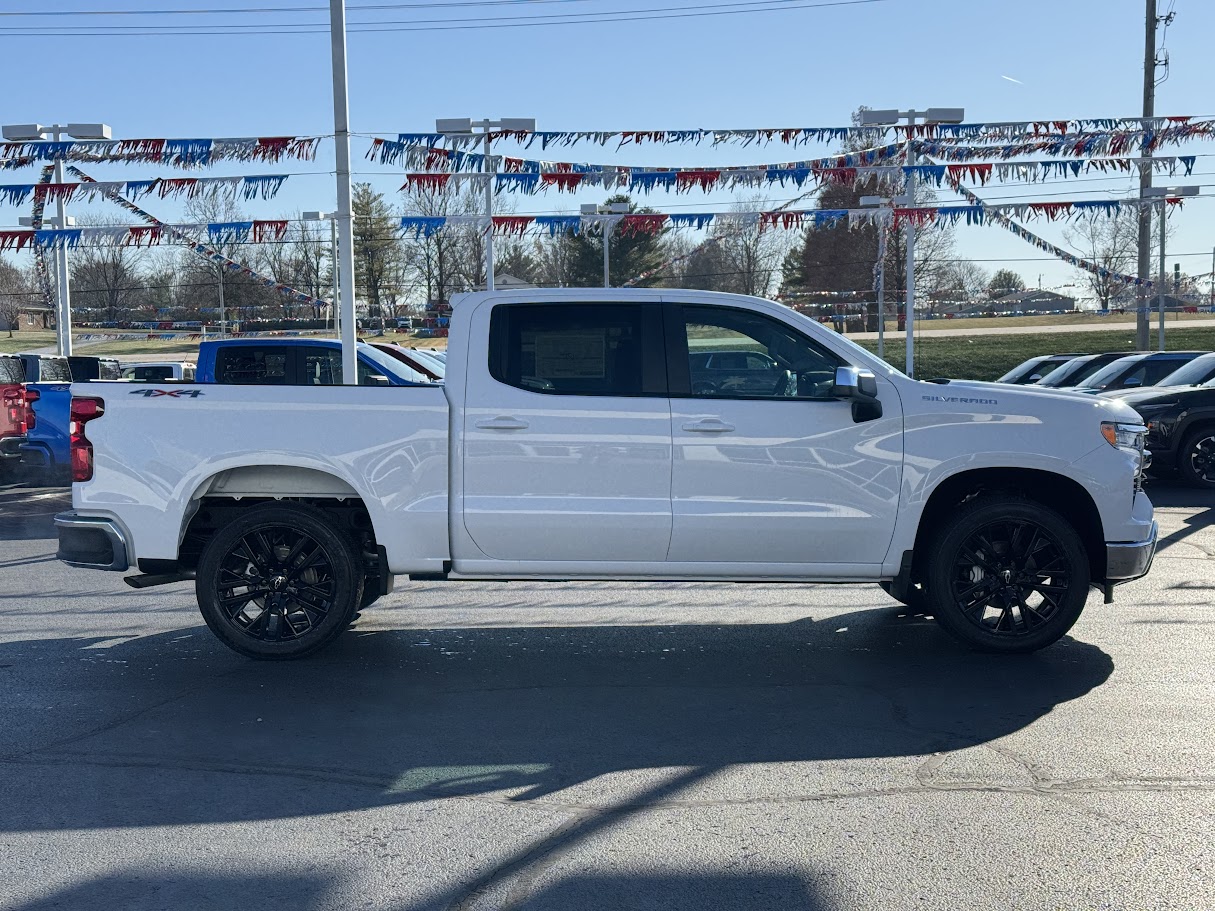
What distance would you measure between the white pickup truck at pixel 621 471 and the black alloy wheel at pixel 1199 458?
807cm

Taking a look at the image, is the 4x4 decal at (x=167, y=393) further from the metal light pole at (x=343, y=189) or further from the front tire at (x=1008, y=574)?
the metal light pole at (x=343, y=189)

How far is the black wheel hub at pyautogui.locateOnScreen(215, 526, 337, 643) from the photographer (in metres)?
6.45

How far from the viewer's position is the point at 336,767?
481cm

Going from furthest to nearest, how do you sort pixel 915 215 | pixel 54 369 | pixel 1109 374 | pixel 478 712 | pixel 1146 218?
1. pixel 1146 218
2. pixel 54 369
3. pixel 915 215
4. pixel 1109 374
5. pixel 478 712

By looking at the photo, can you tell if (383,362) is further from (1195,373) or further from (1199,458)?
(1195,373)

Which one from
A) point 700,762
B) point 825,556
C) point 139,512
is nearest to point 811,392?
point 825,556

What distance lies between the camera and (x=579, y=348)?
645 centimetres

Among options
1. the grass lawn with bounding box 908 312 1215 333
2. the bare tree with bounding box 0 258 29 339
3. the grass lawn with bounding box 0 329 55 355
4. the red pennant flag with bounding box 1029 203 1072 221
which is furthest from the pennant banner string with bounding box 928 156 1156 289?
the bare tree with bounding box 0 258 29 339

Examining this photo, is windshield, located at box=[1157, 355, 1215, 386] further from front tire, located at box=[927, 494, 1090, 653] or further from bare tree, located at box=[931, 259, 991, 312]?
bare tree, located at box=[931, 259, 991, 312]

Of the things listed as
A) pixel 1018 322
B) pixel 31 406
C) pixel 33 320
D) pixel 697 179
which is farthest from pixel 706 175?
pixel 33 320

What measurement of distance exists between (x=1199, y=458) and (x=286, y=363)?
35.8 feet

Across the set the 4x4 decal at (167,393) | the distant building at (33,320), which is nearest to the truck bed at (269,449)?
the 4x4 decal at (167,393)

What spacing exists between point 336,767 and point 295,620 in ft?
5.98

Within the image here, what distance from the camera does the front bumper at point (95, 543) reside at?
6398 millimetres
